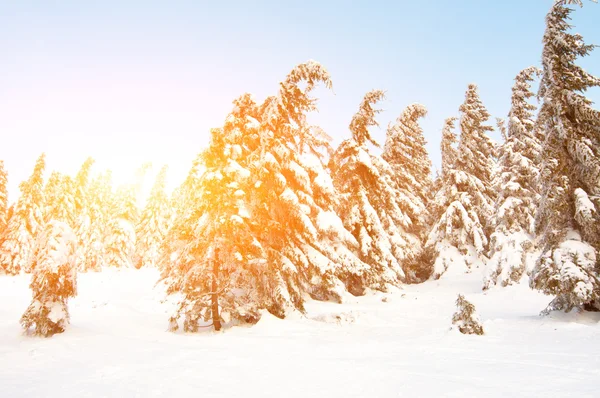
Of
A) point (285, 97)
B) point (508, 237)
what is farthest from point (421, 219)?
point (285, 97)

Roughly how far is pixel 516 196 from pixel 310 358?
23.0 m

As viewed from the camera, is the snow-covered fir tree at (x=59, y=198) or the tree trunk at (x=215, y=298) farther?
the snow-covered fir tree at (x=59, y=198)

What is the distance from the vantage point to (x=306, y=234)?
18.2 metres

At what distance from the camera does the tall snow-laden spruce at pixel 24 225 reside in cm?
3766

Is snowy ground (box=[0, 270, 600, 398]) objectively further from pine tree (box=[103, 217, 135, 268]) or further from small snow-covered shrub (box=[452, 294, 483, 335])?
pine tree (box=[103, 217, 135, 268])

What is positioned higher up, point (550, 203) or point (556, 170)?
point (556, 170)

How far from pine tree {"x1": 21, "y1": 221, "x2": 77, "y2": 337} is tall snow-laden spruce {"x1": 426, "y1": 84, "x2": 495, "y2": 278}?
1027 inches

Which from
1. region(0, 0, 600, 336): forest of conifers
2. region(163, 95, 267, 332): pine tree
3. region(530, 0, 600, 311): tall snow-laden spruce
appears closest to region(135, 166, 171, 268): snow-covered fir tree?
region(0, 0, 600, 336): forest of conifers

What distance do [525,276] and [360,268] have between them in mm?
11270

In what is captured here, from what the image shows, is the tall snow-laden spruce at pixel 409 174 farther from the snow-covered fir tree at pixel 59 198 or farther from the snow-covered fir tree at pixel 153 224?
the snow-covered fir tree at pixel 59 198

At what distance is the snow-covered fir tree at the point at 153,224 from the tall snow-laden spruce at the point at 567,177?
152ft

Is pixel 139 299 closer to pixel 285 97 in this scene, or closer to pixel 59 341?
pixel 59 341

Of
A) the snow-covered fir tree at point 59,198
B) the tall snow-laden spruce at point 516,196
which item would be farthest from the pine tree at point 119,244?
the tall snow-laden spruce at point 516,196

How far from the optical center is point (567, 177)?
14.2 metres
